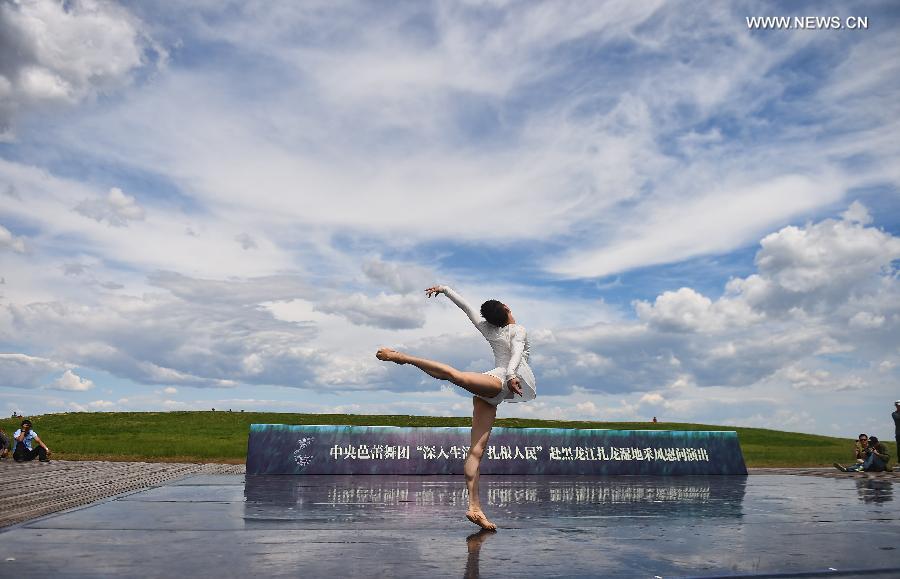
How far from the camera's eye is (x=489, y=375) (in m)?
7.36

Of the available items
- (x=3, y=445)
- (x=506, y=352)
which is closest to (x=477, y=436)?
(x=506, y=352)

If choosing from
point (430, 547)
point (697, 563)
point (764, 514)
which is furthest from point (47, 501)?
point (764, 514)

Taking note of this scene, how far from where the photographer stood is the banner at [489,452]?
16297 mm

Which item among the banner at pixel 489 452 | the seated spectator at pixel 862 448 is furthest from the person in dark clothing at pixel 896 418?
the banner at pixel 489 452

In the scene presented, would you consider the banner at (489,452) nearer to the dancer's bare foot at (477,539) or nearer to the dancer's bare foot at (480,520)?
the dancer's bare foot at (480,520)

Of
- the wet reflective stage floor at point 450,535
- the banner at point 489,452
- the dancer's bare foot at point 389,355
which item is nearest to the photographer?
the wet reflective stage floor at point 450,535

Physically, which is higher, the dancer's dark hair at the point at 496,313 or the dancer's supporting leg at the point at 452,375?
the dancer's dark hair at the point at 496,313

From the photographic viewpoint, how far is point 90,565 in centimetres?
515

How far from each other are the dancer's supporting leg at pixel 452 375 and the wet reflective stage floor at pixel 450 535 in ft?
4.49

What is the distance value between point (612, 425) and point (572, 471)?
79.2ft

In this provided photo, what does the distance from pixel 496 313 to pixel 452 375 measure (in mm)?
861

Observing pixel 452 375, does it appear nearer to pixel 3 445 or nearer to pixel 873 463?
pixel 873 463

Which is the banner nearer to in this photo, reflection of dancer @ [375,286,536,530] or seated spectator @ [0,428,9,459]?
reflection of dancer @ [375,286,536,530]

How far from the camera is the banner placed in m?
16.3
